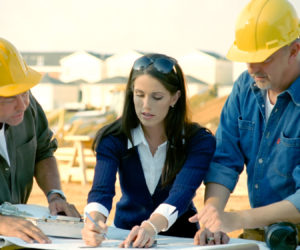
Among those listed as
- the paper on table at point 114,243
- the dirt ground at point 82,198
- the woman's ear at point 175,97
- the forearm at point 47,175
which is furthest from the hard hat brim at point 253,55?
the dirt ground at point 82,198

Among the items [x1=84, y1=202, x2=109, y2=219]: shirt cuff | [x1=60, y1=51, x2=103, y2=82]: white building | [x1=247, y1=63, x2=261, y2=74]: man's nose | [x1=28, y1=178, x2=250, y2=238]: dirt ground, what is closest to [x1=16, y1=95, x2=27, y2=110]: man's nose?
[x1=84, y1=202, x2=109, y2=219]: shirt cuff

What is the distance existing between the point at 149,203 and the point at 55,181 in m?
0.60

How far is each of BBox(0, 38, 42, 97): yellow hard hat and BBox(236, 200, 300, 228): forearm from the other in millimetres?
1129

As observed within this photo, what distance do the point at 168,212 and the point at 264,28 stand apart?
959 millimetres

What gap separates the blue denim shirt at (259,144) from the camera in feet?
8.96

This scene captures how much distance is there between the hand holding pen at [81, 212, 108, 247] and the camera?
2379 millimetres

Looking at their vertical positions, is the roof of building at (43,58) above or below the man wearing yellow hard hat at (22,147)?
below

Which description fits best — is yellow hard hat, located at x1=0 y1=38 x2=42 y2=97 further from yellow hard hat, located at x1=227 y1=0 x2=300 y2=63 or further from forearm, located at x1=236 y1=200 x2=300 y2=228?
forearm, located at x1=236 y1=200 x2=300 y2=228

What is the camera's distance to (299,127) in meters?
2.71

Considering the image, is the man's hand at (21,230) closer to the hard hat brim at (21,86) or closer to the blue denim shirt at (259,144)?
the hard hat brim at (21,86)

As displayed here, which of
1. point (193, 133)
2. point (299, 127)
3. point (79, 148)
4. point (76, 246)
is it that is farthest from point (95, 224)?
point (79, 148)

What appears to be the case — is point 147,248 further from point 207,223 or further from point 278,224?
point 278,224

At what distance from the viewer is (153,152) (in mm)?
2957

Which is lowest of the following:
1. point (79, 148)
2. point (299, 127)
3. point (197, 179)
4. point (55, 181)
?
point (79, 148)
